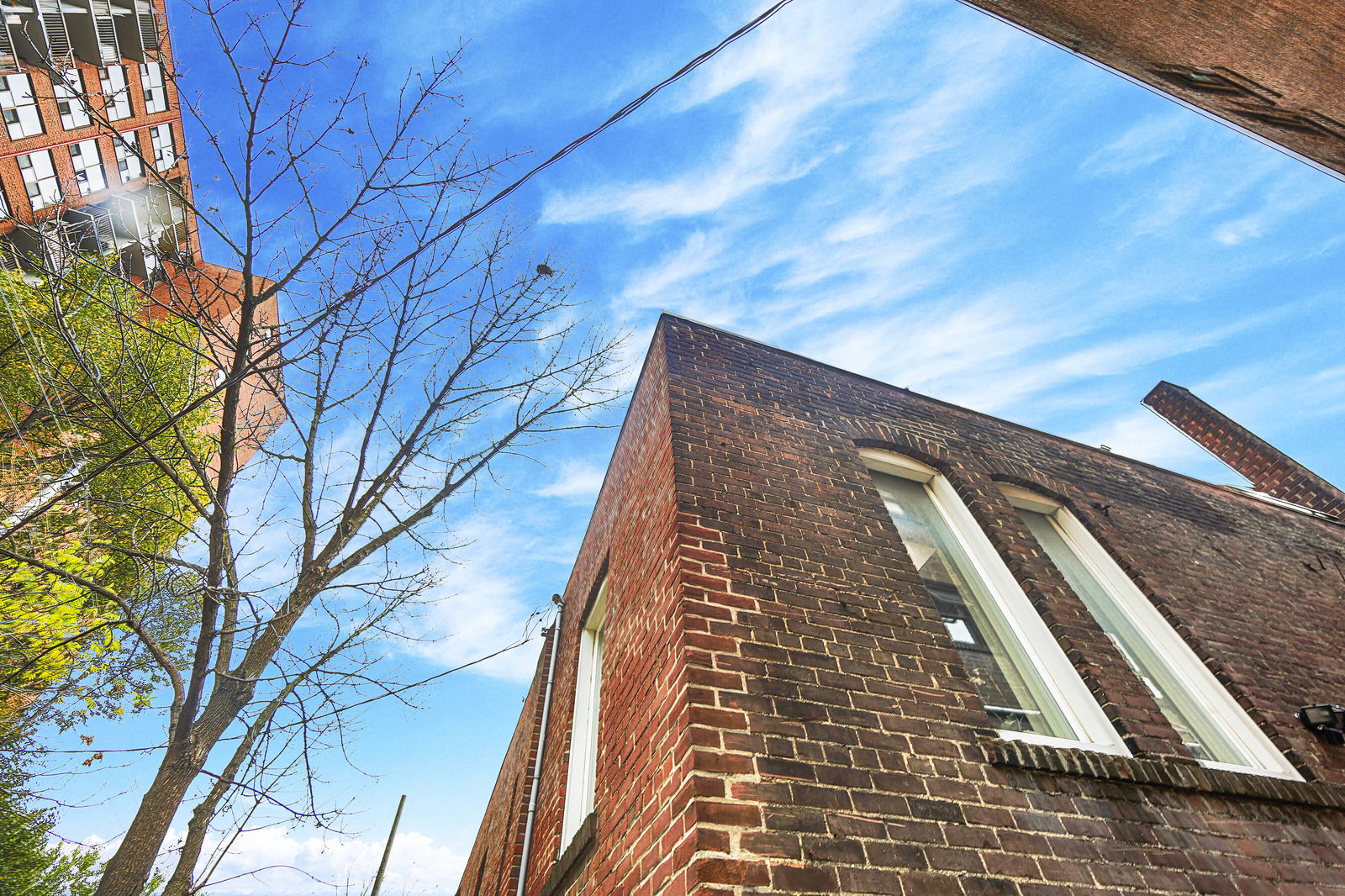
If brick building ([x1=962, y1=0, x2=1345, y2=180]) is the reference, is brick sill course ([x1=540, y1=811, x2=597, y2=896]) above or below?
below

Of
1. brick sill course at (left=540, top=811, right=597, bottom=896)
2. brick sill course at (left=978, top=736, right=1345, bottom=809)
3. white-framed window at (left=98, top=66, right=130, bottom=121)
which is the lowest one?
brick sill course at (left=978, top=736, right=1345, bottom=809)

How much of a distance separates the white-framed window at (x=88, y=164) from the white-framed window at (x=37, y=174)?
2.33ft

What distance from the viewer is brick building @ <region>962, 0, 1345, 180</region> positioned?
3.58 meters

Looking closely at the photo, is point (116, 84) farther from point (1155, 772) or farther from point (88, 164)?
point (1155, 772)

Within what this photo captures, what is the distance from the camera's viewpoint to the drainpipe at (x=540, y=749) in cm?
457

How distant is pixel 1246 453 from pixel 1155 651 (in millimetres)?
8385

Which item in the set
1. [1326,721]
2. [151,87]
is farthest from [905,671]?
[151,87]

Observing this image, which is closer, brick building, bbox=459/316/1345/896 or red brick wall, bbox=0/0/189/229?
brick building, bbox=459/316/1345/896

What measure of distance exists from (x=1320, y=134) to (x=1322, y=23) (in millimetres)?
866

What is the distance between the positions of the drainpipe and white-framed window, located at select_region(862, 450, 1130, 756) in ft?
12.5

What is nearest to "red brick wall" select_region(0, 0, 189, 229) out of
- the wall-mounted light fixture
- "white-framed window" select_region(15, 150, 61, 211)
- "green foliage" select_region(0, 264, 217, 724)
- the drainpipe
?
"white-framed window" select_region(15, 150, 61, 211)

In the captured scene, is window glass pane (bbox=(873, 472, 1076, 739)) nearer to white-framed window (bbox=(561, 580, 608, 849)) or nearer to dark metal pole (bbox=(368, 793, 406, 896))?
white-framed window (bbox=(561, 580, 608, 849))

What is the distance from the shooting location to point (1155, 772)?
2.56 m

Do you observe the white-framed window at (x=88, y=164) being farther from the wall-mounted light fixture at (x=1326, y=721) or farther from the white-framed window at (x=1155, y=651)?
the wall-mounted light fixture at (x=1326, y=721)
